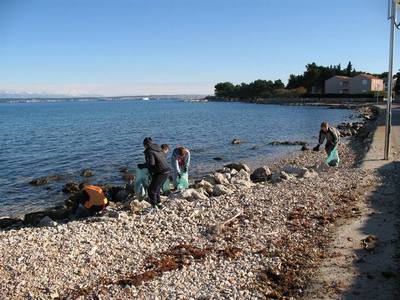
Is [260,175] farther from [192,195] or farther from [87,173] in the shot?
[87,173]

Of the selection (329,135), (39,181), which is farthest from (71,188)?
(329,135)

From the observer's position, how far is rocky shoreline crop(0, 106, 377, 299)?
6672 mm

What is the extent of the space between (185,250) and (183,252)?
0.09 m

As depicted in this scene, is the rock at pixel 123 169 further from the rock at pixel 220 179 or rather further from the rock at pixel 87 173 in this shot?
the rock at pixel 220 179

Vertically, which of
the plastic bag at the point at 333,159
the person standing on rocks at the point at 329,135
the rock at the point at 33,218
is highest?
the person standing on rocks at the point at 329,135

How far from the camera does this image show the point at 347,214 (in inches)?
403

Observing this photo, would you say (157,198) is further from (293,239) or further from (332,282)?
(332,282)

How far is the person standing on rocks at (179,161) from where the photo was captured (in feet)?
45.5

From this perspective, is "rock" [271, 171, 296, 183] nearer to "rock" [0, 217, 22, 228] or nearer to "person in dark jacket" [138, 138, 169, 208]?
"person in dark jacket" [138, 138, 169, 208]

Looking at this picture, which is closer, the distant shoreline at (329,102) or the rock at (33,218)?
the rock at (33,218)

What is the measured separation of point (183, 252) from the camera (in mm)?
8008

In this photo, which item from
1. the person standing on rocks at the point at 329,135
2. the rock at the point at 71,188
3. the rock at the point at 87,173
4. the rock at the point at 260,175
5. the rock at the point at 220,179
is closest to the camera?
the rock at the point at 220,179

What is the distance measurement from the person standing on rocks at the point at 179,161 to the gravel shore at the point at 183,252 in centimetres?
243

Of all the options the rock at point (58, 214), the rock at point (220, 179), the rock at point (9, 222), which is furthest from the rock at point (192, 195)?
the rock at point (9, 222)
